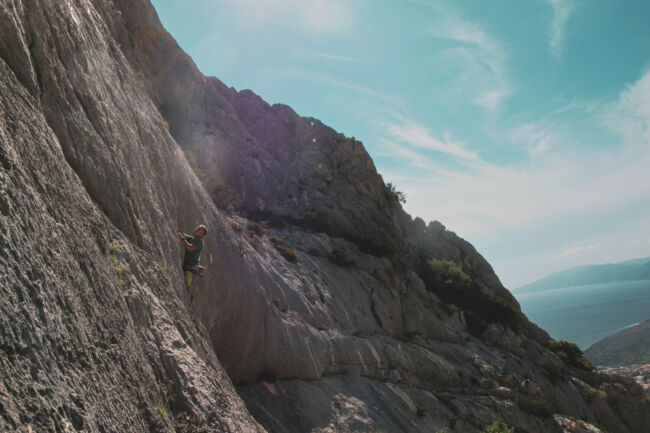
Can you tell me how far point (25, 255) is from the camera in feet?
13.8

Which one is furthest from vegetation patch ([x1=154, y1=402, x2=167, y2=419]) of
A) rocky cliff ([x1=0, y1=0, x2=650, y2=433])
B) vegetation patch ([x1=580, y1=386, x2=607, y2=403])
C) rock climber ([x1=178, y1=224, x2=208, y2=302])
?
vegetation patch ([x1=580, y1=386, x2=607, y2=403])

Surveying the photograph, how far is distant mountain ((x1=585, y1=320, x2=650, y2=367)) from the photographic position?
13370 cm

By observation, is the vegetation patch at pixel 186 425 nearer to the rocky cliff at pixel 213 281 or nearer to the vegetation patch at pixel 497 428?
the rocky cliff at pixel 213 281

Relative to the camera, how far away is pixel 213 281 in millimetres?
16172

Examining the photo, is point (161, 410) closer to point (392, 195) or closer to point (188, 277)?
point (188, 277)

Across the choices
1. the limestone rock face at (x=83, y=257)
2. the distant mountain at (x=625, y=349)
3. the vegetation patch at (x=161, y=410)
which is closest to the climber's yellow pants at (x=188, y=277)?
the limestone rock face at (x=83, y=257)

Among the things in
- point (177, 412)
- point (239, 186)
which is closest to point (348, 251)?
point (239, 186)

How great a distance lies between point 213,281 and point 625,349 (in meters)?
180

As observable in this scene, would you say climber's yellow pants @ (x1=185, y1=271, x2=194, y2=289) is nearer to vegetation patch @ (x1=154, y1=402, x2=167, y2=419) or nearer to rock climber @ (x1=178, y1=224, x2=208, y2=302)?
rock climber @ (x1=178, y1=224, x2=208, y2=302)

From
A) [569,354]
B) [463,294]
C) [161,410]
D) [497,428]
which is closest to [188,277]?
[161,410]

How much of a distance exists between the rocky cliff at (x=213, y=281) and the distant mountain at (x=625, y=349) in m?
117

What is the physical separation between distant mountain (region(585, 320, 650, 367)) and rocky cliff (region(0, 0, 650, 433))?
11706cm

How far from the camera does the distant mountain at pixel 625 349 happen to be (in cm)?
13370

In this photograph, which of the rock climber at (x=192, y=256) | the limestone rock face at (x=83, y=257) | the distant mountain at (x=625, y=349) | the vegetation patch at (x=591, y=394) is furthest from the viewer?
the distant mountain at (x=625, y=349)
